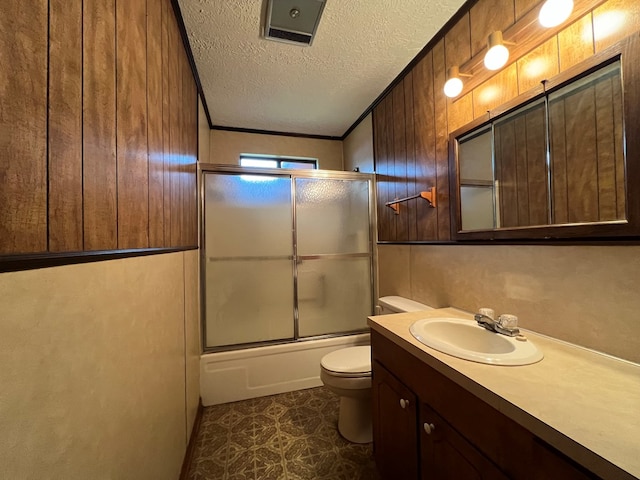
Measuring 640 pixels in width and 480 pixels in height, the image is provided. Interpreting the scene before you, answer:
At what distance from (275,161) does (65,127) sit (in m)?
2.60

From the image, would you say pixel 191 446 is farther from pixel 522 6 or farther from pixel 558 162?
pixel 522 6

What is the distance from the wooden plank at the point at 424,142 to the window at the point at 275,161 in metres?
1.48

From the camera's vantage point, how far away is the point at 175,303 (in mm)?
1263

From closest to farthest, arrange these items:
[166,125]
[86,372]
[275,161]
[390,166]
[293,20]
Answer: [86,372]
[166,125]
[293,20]
[390,166]
[275,161]

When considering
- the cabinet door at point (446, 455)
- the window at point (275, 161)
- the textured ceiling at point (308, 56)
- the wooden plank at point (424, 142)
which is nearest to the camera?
the cabinet door at point (446, 455)

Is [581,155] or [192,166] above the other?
[192,166]

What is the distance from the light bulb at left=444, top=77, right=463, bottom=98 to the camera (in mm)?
1363

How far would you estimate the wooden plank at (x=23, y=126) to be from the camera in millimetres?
376

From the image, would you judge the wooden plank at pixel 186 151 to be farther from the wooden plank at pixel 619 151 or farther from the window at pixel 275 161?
the wooden plank at pixel 619 151

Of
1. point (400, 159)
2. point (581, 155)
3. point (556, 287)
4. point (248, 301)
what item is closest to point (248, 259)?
point (248, 301)

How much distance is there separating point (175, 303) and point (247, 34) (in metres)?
1.63

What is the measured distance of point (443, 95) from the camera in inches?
60.7

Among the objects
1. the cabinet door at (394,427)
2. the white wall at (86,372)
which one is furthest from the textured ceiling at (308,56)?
the cabinet door at (394,427)

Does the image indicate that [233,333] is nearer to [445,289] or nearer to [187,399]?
[187,399]
